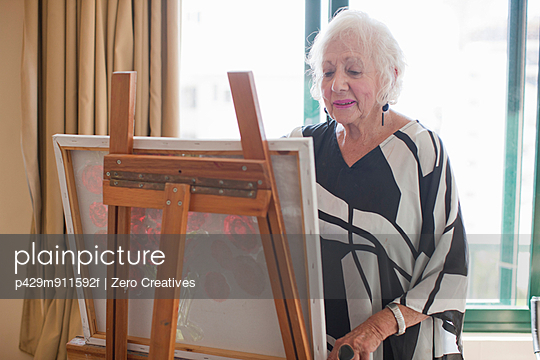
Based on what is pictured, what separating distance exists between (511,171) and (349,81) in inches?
51.9

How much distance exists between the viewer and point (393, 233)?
904 mm

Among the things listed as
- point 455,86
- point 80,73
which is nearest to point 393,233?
point 455,86

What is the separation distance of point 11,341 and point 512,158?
103 inches

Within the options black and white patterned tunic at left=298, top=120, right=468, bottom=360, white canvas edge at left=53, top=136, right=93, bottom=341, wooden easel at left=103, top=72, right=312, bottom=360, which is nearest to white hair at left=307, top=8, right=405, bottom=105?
black and white patterned tunic at left=298, top=120, right=468, bottom=360

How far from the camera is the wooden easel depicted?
607 mm

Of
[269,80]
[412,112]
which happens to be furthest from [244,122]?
[412,112]

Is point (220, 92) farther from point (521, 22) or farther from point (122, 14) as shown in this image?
point (521, 22)

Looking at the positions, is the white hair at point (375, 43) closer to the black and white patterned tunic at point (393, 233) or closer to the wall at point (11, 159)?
the black and white patterned tunic at point (393, 233)

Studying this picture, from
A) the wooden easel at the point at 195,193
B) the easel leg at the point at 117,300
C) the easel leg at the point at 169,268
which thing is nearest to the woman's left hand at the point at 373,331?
the wooden easel at the point at 195,193

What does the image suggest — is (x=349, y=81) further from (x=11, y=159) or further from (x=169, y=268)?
(x=11, y=159)

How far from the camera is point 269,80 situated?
175 cm

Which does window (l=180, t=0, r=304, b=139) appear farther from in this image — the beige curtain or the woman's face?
the woman's face

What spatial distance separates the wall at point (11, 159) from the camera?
5.47 feet

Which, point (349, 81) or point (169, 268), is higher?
point (349, 81)
